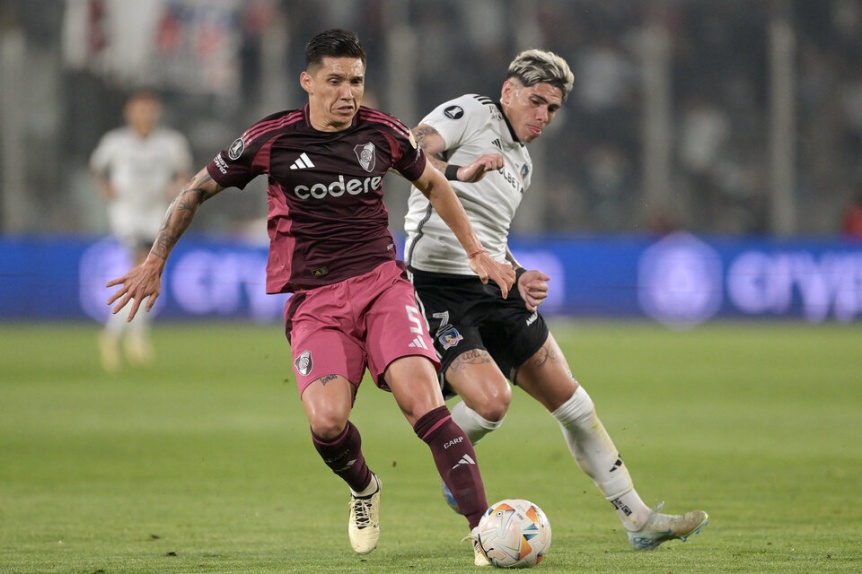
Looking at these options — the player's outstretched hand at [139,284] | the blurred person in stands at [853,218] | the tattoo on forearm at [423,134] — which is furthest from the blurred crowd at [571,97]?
the player's outstretched hand at [139,284]

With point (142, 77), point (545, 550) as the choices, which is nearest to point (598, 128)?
point (142, 77)

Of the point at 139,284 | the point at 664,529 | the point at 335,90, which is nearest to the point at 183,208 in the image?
Answer: the point at 139,284

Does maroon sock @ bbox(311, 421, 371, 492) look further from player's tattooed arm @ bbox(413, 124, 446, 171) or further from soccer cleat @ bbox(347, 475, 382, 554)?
player's tattooed arm @ bbox(413, 124, 446, 171)

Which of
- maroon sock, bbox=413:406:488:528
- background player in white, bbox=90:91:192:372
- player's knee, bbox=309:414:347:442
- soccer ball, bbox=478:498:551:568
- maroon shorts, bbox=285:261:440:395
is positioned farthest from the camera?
background player in white, bbox=90:91:192:372

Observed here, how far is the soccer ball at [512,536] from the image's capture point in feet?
17.4

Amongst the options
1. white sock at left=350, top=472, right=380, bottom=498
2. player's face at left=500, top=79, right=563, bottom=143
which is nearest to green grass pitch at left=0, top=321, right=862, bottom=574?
white sock at left=350, top=472, right=380, bottom=498

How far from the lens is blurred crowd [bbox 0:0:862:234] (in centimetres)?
2091

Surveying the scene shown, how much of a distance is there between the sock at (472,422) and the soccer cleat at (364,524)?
0.66m

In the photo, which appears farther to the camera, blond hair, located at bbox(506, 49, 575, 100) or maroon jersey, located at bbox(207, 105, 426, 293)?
blond hair, located at bbox(506, 49, 575, 100)

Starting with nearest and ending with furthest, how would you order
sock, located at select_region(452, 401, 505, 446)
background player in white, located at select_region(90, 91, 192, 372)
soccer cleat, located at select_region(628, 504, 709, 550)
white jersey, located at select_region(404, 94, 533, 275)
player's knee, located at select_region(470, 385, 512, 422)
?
soccer cleat, located at select_region(628, 504, 709, 550) → player's knee, located at select_region(470, 385, 512, 422) → sock, located at select_region(452, 401, 505, 446) → white jersey, located at select_region(404, 94, 533, 275) → background player in white, located at select_region(90, 91, 192, 372)

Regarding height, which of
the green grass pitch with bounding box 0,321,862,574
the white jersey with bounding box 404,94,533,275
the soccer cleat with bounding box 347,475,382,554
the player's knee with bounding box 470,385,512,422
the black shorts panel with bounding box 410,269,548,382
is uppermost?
the white jersey with bounding box 404,94,533,275

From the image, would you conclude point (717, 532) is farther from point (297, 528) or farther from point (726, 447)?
point (726, 447)

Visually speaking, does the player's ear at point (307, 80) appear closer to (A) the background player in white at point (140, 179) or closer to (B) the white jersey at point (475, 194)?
(B) the white jersey at point (475, 194)

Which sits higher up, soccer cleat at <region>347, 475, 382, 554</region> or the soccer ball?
the soccer ball
